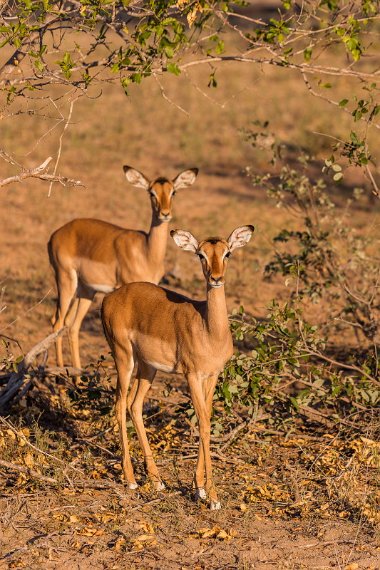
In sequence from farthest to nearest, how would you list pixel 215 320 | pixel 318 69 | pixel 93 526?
pixel 318 69, pixel 215 320, pixel 93 526

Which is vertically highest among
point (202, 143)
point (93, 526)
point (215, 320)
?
point (215, 320)

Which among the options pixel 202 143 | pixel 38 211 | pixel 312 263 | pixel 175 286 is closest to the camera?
pixel 312 263

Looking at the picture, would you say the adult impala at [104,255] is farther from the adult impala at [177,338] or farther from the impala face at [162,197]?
the adult impala at [177,338]

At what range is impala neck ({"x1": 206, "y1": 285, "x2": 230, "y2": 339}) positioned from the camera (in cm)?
671

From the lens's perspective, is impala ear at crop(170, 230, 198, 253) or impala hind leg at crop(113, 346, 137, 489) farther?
impala hind leg at crop(113, 346, 137, 489)

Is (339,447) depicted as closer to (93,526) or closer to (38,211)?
(93,526)

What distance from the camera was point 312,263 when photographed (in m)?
9.95

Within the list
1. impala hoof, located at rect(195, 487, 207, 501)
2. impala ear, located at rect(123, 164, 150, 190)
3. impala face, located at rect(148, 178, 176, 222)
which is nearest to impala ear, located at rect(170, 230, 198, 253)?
impala hoof, located at rect(195, 487, 207, 501)

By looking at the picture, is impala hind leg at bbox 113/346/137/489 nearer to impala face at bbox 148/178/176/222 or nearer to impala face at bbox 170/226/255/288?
impala face at bbox 170/226/255/288

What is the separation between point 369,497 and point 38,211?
34.7ft

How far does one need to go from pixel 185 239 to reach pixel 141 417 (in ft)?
4.59

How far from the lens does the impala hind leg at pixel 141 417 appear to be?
23.0ft

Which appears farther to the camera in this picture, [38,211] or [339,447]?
[38,211]

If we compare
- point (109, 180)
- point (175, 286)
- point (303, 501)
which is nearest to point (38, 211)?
point (109, 180)
